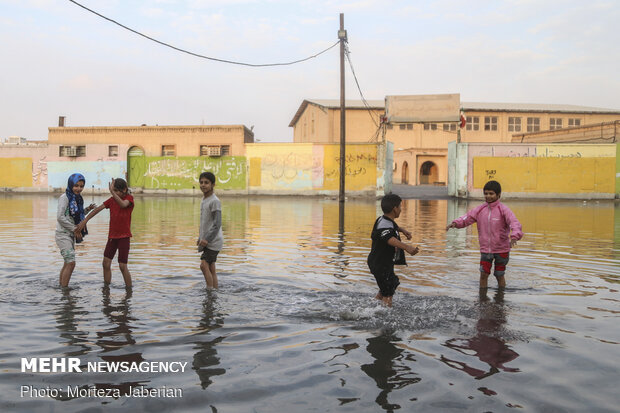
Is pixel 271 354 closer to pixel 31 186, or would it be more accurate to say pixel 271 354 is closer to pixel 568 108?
pixel 31 186

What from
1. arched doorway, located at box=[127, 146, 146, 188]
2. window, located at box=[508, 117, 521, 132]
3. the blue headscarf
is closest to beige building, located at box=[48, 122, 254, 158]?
arched doorway, located at box=[127, 146, 146, 188]

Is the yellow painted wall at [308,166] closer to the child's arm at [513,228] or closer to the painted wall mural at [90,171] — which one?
the painted wall mural at [90,171]

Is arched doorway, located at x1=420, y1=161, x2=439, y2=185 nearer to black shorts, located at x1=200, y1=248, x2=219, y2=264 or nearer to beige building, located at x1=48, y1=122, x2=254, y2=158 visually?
beige building, located at x1=48, y1=122, x2=254, y2=158

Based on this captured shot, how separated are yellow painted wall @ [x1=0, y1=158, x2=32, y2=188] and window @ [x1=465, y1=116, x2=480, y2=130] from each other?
36.8 meters

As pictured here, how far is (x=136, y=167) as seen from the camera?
36.3 meters

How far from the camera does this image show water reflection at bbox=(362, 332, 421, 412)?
308cm

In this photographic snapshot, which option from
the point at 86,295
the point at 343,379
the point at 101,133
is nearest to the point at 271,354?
the point at 343,379

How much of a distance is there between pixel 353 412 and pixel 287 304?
8.22ft

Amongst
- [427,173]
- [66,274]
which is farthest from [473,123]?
[66,274]

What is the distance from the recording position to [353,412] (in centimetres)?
282

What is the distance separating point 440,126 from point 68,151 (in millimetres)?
33274

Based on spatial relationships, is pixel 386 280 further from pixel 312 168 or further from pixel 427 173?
pixel 427 173

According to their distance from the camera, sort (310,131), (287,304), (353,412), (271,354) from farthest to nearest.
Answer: (310,131) → (287,304) → (271,354) → (353,412)

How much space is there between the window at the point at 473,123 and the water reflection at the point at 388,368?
157 feet
